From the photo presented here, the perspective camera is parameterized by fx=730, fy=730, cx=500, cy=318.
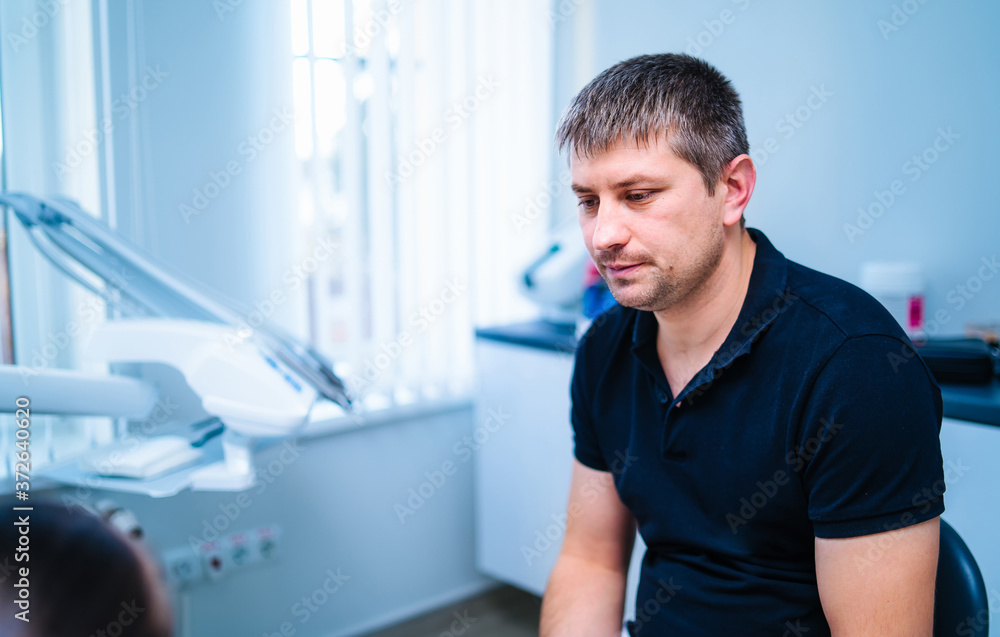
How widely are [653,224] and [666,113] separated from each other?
14 centimetres

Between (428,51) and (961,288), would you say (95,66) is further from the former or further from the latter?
(961,288)

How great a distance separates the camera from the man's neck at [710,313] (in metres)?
0.99

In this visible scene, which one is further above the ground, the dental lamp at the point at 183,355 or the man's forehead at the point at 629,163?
the man's forehead at the point at 629,163

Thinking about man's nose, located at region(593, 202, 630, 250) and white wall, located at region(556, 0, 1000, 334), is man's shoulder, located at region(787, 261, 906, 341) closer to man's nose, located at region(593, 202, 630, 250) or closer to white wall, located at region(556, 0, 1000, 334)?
man's nose, located at region(593, 202, 630, 250)

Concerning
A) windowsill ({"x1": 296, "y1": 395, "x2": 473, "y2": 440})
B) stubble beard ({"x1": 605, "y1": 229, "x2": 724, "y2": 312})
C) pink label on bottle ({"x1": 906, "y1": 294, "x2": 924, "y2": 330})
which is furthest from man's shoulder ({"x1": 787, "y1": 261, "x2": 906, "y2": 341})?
windowsill ({"x1": 296, "y1": 395, "x2": 473, "y2": 440})

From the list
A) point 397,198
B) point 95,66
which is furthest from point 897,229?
point 95,66

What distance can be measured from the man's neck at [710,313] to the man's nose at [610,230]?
0.44ft

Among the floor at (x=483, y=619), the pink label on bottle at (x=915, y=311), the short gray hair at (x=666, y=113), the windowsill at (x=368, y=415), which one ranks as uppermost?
the short gray hair at (x=666, y=113)

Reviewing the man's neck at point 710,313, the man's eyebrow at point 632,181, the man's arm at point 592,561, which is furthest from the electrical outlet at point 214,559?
the man's eyebrow at point 632,181

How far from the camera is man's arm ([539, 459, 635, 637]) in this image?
1096 mm

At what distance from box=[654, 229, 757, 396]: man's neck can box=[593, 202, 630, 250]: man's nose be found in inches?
5.3

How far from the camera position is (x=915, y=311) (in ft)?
5.06

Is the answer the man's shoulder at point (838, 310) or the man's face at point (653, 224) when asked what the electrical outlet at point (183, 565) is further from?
the man's shoulder at point (838, 310)

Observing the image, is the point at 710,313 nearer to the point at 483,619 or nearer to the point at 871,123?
the point at 871,123
